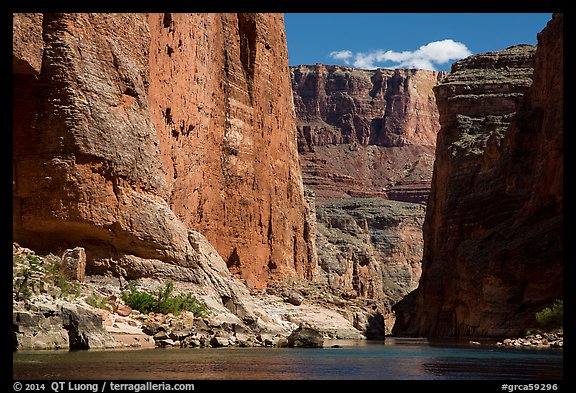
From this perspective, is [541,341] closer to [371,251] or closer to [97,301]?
[97,301]

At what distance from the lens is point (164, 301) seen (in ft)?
137

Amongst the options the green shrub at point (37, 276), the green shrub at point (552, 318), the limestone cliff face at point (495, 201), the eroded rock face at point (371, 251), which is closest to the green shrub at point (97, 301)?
the green shrub at point (37, 276)

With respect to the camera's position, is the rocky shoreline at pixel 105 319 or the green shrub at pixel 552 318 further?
the green shrub at pixel 552 318

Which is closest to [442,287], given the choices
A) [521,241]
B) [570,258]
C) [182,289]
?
[521,241]

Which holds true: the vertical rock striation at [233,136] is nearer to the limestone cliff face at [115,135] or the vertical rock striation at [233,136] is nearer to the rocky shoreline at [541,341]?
the limestone cliff face at [115,135]

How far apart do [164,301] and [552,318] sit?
26.7 meters

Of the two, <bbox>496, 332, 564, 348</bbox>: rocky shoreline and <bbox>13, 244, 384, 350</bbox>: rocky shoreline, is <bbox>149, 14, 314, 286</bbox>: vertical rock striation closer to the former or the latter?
<bbox>13, 244, 384, 350</bbox>: rocky shoreline

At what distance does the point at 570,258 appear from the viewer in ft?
165

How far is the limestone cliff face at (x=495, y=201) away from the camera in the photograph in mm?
70688

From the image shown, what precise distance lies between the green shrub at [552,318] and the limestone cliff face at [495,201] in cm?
380

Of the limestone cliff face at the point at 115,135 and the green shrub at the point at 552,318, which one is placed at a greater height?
the limestone cliff face at the point at 115,135

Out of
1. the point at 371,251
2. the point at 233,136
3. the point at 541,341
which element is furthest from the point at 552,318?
the point at 371,251

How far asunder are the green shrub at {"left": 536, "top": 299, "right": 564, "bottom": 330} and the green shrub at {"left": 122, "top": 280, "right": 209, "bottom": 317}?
23642mm
